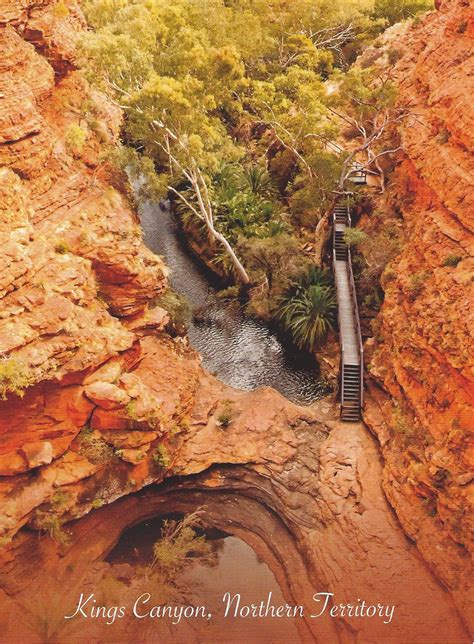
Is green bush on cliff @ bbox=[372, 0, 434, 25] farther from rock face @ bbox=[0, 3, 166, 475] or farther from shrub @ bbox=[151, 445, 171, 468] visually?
shrub @ bbox=[151, 445, 171, 468]

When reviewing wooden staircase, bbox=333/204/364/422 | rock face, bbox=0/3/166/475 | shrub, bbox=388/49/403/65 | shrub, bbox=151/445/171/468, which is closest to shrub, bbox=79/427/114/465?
rock face, bbox=0/3/166/475

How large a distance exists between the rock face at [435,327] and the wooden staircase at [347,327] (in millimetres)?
570

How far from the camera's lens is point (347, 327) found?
1802cm

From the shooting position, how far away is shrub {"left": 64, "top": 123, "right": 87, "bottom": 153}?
45.5 feet

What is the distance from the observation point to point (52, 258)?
1225cm

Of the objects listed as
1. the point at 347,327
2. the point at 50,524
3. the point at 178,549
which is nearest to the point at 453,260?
the point at 347,327

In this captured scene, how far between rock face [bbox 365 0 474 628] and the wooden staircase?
570 millimetres

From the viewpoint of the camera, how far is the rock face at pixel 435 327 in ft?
38.7

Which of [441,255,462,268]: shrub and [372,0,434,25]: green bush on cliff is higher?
[372,0,434,25]: green bush on cliff

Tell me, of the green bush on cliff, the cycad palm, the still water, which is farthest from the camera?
the green bush on cliff

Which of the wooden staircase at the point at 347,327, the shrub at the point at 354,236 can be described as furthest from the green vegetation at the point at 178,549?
the shrub at the point at 354,236

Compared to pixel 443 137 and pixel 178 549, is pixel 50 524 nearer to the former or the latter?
pixel 178 549

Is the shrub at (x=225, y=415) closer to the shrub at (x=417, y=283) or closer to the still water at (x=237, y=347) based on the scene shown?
the still water at (x=237, y=347)

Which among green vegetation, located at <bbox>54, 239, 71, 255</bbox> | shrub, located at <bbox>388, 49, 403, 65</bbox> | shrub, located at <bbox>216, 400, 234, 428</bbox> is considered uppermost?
shrub, located at <bbox>388, 49, 403, 65</bbox>
